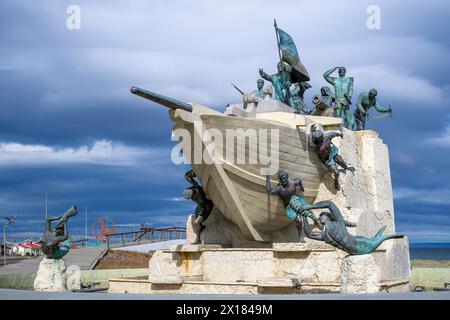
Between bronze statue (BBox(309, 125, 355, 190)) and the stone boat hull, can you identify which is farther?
bronze statue (BBox(309, 125, 355, 190))

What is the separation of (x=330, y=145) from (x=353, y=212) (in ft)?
5.92

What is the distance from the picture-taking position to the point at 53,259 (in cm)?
1177

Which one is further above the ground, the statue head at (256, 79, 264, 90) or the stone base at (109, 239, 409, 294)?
the statue head at (256, 79, 264, 90)

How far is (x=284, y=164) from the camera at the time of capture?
1326 cm

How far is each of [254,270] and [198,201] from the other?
2744 mm

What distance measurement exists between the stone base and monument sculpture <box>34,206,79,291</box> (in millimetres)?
2335

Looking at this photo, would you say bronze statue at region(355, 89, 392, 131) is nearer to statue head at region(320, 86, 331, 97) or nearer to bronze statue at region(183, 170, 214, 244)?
statue head at region(320, 86, 331, 97)

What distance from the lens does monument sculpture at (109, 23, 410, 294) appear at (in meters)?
12.3

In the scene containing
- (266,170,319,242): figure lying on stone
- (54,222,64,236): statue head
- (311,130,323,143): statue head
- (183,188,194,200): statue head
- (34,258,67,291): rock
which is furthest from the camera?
(183,188,194,200): statue head

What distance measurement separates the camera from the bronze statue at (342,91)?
1758 cm

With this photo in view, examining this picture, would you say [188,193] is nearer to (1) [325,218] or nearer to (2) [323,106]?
(2) [323,106]

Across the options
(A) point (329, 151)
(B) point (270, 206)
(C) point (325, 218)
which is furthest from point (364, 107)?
(C) point (325, 218)

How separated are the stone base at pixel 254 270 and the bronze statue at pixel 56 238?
2.43 meters

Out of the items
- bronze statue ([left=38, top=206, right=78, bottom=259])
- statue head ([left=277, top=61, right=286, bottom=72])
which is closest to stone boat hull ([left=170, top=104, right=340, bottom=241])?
statue head ([left=277, top=61, right=286, bottom=72])
